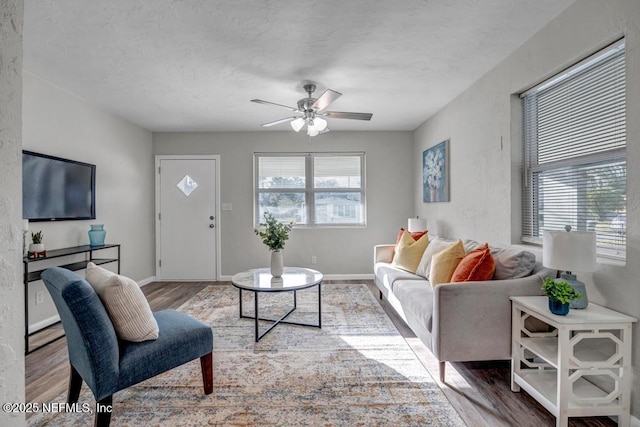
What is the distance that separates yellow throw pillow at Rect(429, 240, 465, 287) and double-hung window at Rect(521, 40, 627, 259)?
56cm

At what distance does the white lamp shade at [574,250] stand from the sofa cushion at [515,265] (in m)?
0.49

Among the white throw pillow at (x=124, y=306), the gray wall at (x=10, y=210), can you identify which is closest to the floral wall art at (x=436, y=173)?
the white throw pillow at (x=124, y=306)

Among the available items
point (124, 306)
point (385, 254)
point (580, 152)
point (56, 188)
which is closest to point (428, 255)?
point (385, 254)

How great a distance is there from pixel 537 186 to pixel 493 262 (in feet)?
2.60

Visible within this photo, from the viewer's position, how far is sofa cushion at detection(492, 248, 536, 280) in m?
2.11

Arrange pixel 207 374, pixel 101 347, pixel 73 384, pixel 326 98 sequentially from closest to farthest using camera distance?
pixel 101 347, pixel 73 384, pixel 207 374, pixel 326 98

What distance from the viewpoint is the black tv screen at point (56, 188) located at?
110 inches

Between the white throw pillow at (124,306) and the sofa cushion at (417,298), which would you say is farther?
the sofa cushion at (417,298)

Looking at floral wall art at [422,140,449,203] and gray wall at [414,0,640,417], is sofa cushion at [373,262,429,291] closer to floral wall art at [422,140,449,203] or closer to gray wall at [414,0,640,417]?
gray wall at [414,0,640,417]

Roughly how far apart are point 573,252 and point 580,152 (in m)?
0.83

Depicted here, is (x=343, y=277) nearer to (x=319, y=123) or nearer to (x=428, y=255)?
(x=428, y=255)

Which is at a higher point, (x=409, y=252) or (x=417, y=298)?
(x=409, y=252)

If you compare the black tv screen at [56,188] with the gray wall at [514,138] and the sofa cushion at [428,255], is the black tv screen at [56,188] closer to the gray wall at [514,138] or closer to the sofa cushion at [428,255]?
the sofa cushion at [428,255]

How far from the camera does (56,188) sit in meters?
3.08
